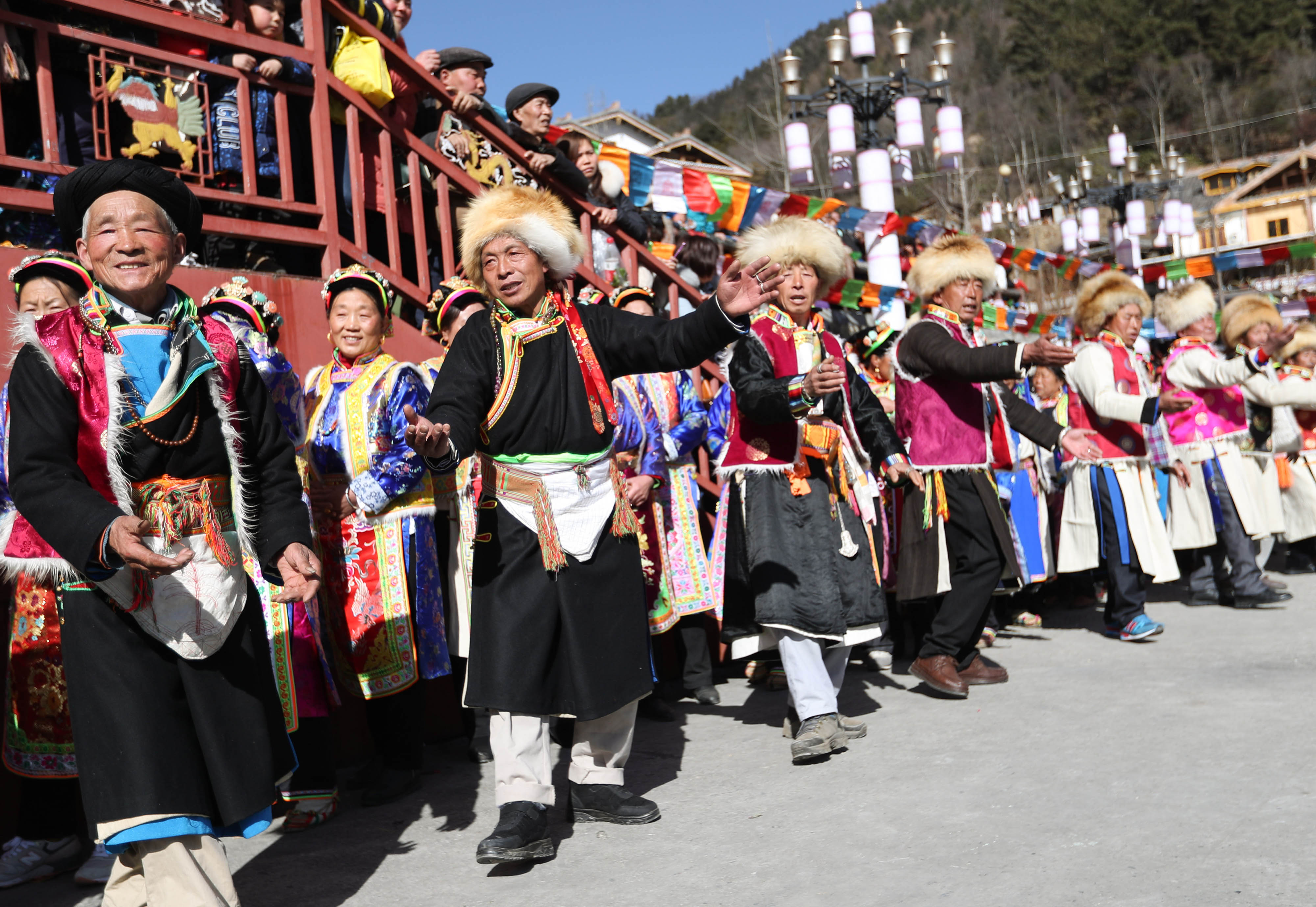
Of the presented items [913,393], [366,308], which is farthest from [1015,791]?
[366,308]

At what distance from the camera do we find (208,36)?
5.47 m

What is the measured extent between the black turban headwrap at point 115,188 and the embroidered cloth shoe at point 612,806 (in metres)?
2.13

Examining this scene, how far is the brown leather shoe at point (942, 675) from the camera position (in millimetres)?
5145

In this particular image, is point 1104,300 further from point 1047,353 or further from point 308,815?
point 308,815

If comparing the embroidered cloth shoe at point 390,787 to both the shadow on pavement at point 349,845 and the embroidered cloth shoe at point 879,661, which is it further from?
the embroidered cloth shoe at point 879,661

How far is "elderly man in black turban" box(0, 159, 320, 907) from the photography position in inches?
102

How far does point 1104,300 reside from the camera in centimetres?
663

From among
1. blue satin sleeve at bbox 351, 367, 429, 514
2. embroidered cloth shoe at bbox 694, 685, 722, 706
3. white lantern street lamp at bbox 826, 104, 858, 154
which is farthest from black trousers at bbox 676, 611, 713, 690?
white lantern street lamp at bbox 826, 104, 858, 154

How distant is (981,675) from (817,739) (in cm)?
151

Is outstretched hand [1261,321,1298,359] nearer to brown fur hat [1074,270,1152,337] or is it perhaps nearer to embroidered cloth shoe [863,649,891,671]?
brown fur hat [1074,270,1152,337]

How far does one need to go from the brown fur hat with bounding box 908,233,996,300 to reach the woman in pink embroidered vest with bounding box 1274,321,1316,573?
3895mm

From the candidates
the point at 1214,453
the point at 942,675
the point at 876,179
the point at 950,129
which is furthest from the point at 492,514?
the point at 950,129

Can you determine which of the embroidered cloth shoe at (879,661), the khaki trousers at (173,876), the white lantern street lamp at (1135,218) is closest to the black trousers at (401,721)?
the khaki trousers at (173,876)

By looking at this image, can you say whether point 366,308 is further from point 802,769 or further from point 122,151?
point 802,769
